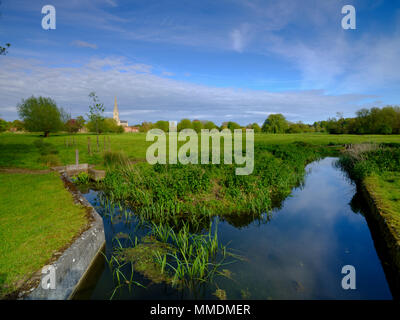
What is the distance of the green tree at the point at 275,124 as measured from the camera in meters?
91.5

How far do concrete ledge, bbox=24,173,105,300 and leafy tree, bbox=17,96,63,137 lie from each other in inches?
2154

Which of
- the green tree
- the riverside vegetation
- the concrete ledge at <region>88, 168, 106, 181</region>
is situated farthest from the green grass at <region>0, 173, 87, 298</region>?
the green tree

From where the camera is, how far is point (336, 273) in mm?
5516

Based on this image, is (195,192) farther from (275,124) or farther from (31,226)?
(275,124)

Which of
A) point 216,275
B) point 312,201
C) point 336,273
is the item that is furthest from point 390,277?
point 312,201

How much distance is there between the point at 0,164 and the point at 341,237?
2071cm

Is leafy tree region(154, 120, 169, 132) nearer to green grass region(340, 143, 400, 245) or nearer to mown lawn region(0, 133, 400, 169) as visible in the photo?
mown lawn region(0, 133, 400, 169)

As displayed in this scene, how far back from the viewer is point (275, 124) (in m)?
92.9

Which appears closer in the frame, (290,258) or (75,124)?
(290,258)

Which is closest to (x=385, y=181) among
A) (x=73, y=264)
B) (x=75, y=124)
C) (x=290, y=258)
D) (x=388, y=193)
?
(x=388, y=193)

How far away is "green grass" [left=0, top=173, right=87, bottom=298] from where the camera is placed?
4.00 m

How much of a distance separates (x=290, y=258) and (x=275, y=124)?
94035 millimetres
